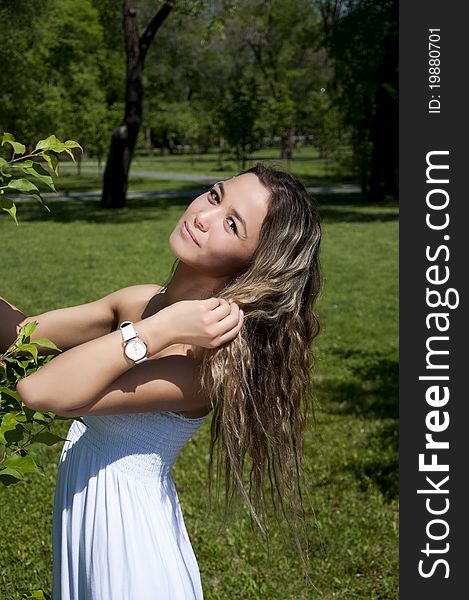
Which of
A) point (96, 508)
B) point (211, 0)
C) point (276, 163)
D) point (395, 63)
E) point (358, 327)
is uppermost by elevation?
point (211, 0)

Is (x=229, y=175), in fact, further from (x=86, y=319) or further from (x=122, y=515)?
(x=122, y=515)

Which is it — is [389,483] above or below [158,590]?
below

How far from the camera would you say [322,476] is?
5898mm

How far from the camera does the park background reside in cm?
484

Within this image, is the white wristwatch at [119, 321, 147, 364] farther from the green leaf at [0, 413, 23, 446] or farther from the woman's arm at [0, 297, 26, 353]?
the woman's arm at [0, 297, 26, 353]

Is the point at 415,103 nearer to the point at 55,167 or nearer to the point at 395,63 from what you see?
the point at 55,167

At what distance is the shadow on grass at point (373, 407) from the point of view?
5926 millimetres

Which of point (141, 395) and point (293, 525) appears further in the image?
point (293, 525)

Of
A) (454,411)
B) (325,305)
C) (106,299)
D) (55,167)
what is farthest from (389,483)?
(325,305)

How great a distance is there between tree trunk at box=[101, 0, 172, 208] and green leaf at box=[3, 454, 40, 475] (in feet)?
63.7

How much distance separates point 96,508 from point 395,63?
2176 cm

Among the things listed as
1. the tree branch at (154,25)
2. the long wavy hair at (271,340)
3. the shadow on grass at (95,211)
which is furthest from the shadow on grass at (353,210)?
the long wavy hair at (271,340)

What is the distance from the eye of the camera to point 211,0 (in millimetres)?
21641

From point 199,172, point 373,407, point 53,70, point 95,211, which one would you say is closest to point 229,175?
point 95,211
